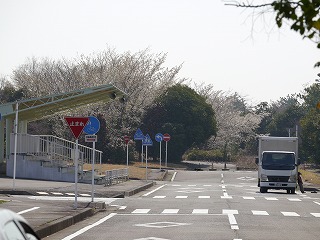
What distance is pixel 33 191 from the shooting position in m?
31.5

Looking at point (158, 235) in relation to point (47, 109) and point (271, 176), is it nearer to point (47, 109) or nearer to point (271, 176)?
point (271, 176)

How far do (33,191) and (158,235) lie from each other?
557 inches

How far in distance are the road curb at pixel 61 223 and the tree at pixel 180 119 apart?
55.0m

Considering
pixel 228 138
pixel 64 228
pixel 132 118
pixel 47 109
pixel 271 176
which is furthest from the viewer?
pixel 228 138

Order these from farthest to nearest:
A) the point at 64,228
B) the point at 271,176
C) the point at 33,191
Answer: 1. the point at 271,176
2. the point at 33,191
3. the point at 64,228

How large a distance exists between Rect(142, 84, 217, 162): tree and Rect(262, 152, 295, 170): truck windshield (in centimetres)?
3598

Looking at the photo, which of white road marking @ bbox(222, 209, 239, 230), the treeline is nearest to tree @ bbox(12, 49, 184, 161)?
the treeline

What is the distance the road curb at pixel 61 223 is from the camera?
17547 millimetres

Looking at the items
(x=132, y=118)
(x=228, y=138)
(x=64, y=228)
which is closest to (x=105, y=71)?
(x=132, y=118)

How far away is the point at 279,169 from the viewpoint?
42156 mm

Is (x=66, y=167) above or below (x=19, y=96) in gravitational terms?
below

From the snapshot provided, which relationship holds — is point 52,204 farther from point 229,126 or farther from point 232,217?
point 229,126

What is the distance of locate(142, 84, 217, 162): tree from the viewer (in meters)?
79.3

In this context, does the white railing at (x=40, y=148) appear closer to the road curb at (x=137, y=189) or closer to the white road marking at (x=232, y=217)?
the road curb at (x=137, y=189)
